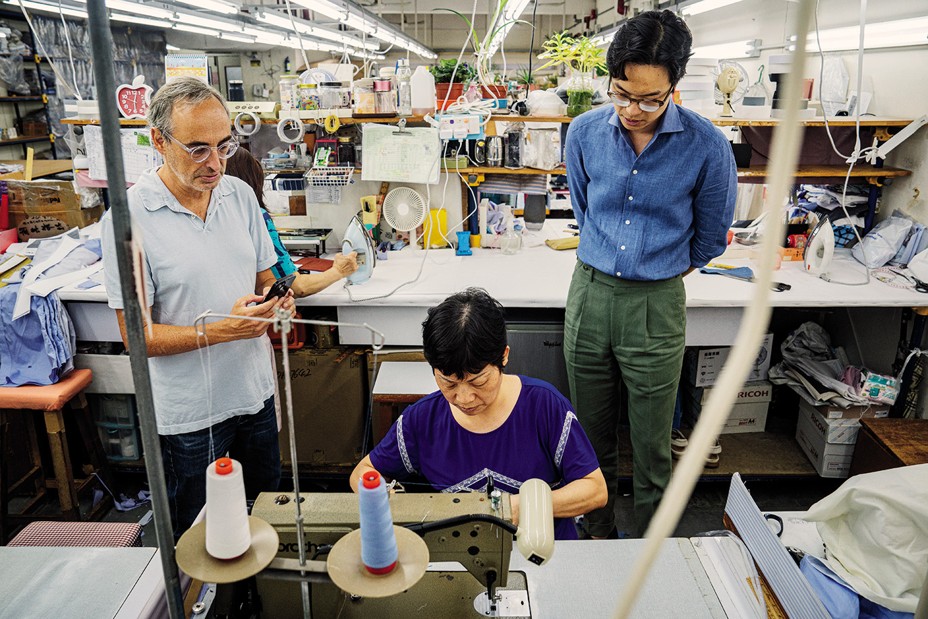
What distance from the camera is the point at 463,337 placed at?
1288 millimetres

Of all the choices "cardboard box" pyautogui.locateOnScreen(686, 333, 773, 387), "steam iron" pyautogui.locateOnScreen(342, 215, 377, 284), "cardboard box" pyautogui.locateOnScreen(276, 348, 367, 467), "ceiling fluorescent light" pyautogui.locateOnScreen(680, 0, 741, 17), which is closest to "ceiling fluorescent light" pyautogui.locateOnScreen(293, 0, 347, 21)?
"steam iron" pyautogui.locateOnScreen(342, 215, 377, 284)

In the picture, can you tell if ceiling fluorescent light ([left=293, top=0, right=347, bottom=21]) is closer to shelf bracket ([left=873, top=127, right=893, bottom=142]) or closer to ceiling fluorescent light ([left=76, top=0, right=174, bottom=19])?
ceiling fluorescent light ([left=76, top=0, right=174, bottom=19])

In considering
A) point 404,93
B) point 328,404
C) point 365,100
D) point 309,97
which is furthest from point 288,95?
point 328,404

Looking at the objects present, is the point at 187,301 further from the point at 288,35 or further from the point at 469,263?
the point at 288,35

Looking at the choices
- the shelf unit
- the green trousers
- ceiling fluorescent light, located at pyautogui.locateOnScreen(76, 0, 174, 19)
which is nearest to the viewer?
the green trousers

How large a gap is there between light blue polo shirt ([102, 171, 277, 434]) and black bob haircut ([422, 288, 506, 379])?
0.56 meters

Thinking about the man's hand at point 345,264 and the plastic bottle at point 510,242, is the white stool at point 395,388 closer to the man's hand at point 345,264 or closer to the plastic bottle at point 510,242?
the man's hand at point 345,264

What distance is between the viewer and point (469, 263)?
2.90 meters

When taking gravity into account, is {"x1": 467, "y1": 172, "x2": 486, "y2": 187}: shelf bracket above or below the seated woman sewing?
above

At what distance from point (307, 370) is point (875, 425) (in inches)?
85.6

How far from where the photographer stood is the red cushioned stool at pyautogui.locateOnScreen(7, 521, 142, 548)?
5.15 ft

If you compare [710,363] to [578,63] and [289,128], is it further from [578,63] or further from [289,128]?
[289,128]

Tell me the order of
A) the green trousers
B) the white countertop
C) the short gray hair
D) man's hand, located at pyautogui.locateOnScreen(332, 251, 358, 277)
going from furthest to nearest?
the white countertop < man's hand, located at pyautogui.locateOnScreen(332, 251, 358, 277) < the green trousers < the short gray hair

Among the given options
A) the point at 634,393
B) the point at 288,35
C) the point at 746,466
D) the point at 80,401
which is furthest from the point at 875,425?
the point at 288,35
